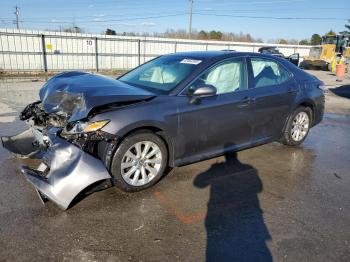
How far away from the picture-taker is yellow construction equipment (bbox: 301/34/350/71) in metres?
27.9

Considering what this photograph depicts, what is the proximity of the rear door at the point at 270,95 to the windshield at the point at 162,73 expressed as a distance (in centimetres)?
104

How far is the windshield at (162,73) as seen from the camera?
169 inches

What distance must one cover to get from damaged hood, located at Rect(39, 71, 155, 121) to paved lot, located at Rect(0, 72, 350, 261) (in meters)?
1.01

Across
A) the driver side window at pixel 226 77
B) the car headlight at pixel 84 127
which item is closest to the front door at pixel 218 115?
the driver side window at pixel 226 77

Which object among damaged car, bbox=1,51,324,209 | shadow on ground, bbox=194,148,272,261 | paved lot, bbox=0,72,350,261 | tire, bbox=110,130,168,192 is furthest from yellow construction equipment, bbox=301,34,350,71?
tire, bbox=110,130,168,192

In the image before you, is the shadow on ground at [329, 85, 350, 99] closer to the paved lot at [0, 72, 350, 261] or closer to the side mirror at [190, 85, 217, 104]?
the paved lot at [0, 72, 350, 261]

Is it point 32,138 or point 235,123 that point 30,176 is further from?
point 235,123

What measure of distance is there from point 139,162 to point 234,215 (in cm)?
124

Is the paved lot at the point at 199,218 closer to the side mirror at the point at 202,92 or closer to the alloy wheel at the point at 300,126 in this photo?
the alloy wheel at the point at 300,126

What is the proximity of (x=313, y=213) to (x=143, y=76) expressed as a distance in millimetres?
Result: 2936

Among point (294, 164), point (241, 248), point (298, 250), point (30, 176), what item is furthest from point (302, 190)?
point (30, 176)

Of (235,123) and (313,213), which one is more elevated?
(235,123)

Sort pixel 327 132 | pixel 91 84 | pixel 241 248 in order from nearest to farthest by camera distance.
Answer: pixel 241 248 → pixel 91 84 → pixel 327 132

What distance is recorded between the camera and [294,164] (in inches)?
201
